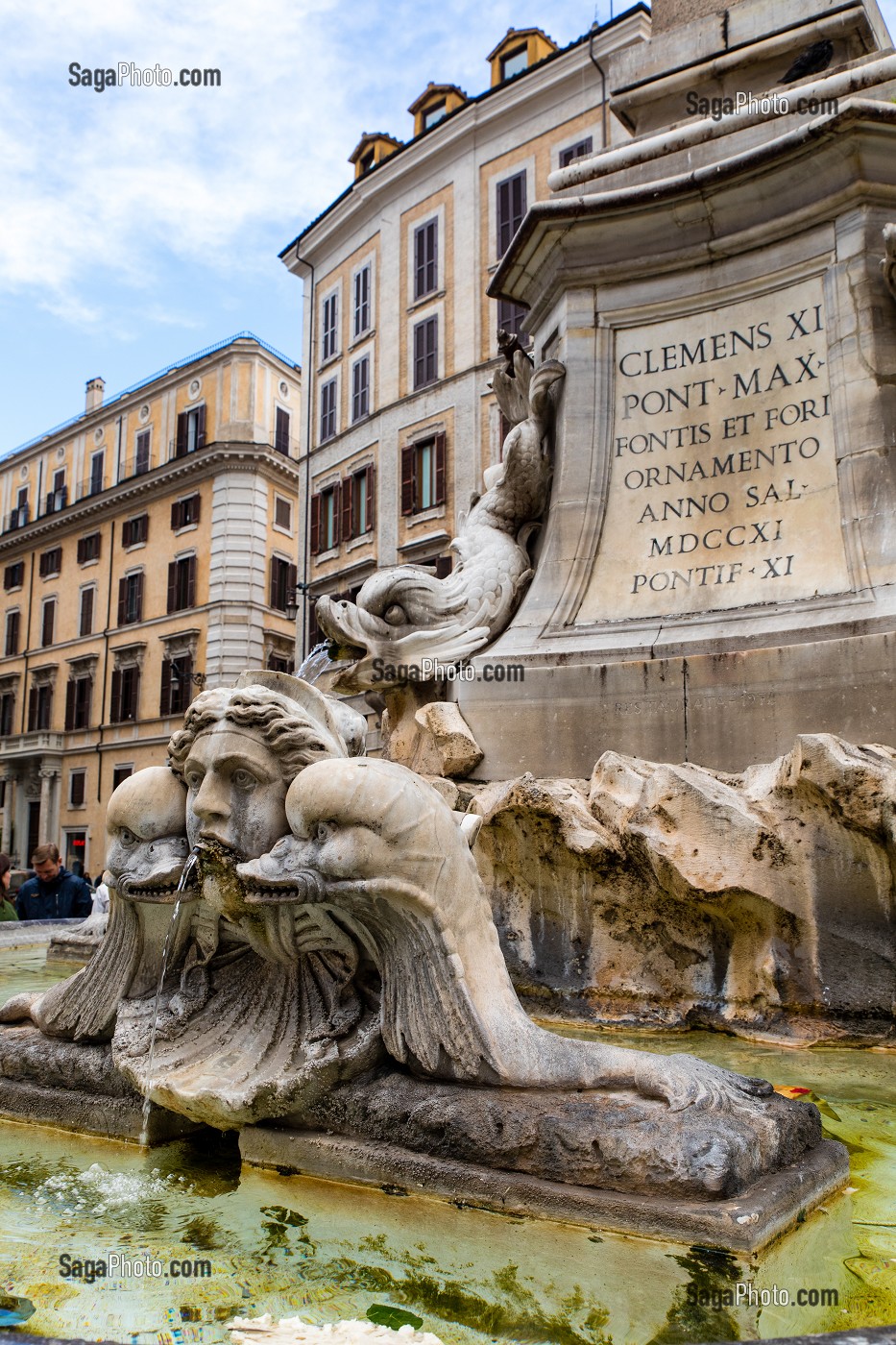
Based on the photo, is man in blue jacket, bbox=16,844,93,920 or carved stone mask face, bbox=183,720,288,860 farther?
man in blue jacket, bbox=16,844,93,920

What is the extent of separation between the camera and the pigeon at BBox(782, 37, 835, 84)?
5.46 m

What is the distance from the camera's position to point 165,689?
3344 cm

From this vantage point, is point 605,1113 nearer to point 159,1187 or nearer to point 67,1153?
point 159,1187

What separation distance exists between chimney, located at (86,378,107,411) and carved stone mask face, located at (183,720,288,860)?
43.4m

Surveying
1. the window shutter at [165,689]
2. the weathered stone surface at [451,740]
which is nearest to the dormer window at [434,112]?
the window shutter at [165,689]

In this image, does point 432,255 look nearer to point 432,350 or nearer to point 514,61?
point 432,350

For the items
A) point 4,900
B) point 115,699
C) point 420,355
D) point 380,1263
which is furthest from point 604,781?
point 115,699

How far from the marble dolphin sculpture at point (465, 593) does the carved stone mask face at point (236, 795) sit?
272 centimetres

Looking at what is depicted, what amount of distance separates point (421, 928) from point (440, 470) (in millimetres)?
22366

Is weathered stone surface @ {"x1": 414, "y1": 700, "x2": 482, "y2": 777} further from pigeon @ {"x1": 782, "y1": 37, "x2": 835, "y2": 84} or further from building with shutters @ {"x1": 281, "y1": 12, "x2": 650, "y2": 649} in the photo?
building with shutters @ {"x1": 281, "y1": 12, "x2": 650, "y2": 649}

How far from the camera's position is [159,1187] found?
2.39 meters

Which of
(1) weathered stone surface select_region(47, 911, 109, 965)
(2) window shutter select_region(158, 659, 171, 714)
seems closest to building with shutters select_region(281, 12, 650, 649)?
(2) window shutter select_region(158, 659, 171, 714)

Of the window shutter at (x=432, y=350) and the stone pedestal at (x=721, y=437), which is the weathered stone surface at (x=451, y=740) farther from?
the window shutter at (x=432, y=350)

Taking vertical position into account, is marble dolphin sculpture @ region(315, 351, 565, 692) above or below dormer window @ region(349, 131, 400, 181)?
below
